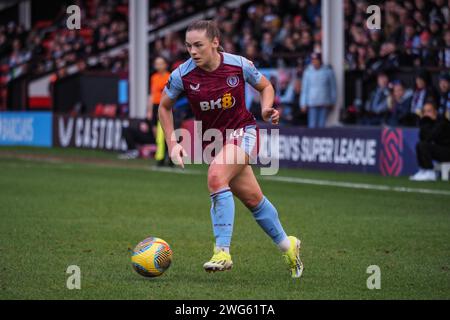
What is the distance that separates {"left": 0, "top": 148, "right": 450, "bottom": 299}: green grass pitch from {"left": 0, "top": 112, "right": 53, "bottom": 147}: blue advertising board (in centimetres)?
949

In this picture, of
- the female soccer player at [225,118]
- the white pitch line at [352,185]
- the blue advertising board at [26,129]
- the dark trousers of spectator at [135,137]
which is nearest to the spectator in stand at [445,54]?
Answer: the white pitch line at [352,185]

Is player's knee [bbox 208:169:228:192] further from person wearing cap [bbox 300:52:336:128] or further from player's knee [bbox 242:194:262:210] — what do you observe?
person wearing cap [bbox 300:52:336:128]

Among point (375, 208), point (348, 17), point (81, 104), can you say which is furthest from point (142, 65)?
point (375, 208)

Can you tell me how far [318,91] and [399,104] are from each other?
2146 millimetres

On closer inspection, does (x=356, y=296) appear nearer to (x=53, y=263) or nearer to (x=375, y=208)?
(x=53, y=263)

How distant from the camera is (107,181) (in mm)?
17312

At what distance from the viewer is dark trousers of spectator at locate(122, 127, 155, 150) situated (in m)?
22.8

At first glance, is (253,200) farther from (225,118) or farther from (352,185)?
(352,185)

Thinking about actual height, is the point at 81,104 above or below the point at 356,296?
above

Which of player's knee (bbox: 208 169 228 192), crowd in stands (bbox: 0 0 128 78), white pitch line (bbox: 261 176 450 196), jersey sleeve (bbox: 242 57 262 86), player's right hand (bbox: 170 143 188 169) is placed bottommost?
white pitch line (bbox: 261 176 450 196)

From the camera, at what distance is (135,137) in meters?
23.0

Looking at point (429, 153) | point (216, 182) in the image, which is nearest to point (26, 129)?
point (429, 153)

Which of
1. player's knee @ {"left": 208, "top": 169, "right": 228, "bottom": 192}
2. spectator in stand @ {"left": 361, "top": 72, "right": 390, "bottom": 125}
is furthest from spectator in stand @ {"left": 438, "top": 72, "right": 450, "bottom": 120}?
player's knee @ {"left": 208, "top": 169, "right": 228, "bottom": 192}
